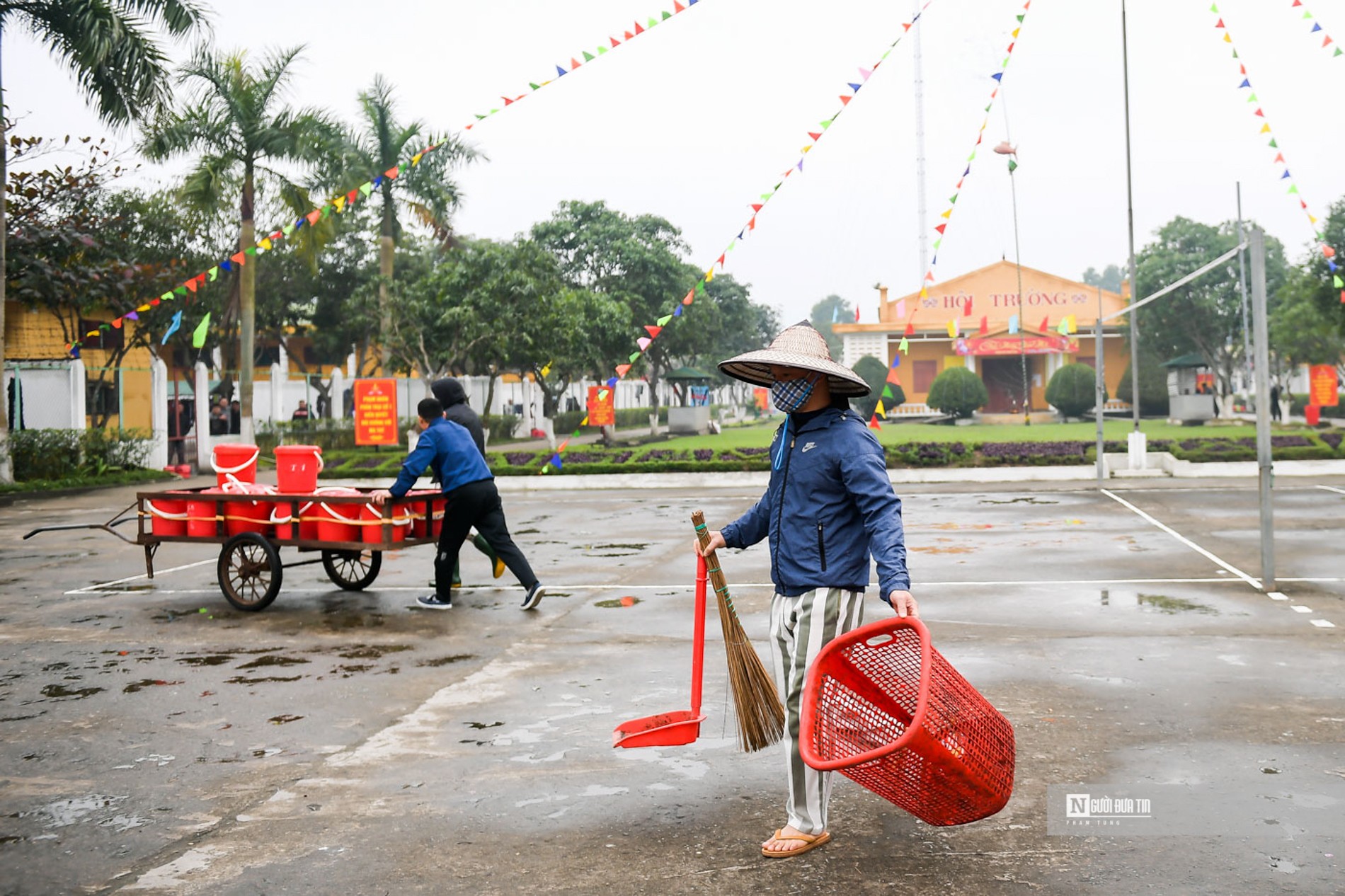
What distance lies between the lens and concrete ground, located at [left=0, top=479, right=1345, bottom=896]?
4.10 m

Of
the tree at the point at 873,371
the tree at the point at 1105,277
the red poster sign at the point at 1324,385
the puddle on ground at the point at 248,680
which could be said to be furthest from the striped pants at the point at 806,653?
the tree at the point at 1105,277

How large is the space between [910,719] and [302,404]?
45464mm

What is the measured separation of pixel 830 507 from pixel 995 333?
48073mm

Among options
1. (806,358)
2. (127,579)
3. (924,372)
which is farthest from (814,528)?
(924,372)

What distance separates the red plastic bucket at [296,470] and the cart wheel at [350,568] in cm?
63

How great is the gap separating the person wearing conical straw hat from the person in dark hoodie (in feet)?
16.9

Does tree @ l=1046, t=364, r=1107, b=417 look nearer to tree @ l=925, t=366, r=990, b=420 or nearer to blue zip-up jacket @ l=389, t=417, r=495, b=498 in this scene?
tree @ l=925, t=366, r=990, b=420

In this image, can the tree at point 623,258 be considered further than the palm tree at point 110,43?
Yes

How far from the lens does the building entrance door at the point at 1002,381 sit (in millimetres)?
52094

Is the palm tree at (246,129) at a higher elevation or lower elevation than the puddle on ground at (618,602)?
higher

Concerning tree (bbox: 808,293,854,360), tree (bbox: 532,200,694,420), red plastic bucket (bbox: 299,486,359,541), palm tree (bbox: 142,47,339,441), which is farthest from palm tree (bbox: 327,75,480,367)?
tree (bbox: 808,293,854,360)

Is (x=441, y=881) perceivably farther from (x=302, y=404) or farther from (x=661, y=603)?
(x=302, y=404)

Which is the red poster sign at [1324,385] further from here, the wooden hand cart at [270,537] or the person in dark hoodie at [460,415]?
the wooden hand cart at [270,537]

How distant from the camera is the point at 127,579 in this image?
11648 mm
